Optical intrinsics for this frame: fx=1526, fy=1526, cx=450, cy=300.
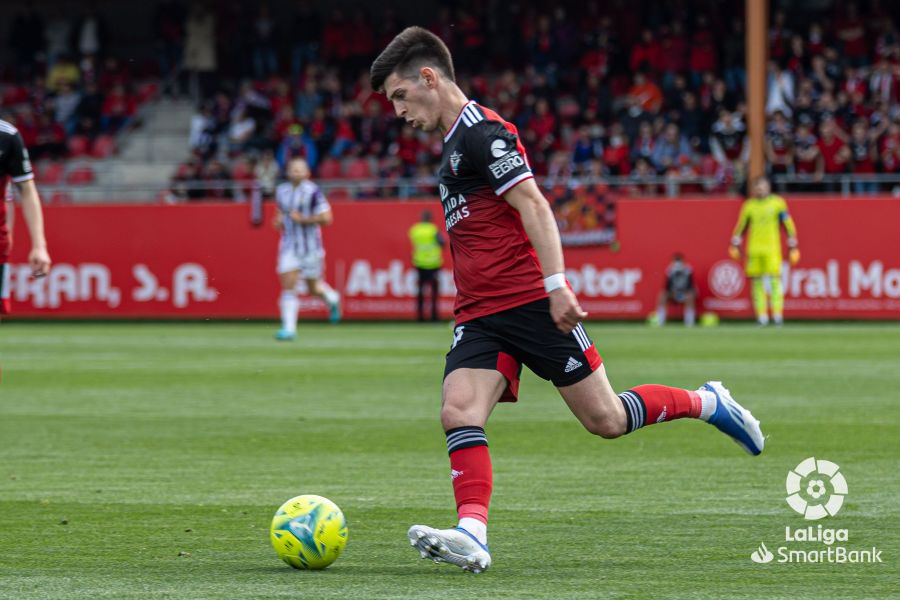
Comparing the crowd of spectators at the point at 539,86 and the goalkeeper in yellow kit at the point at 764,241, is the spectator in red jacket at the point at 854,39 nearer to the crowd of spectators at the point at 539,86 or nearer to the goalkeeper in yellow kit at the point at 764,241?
the crowd of spectators at the point at 539,86

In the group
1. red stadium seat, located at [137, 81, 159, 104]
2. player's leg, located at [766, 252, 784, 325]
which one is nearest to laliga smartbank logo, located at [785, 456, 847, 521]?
player's leg, located at [766, 252, 784, 325]

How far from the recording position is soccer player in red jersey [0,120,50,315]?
26.5 feet

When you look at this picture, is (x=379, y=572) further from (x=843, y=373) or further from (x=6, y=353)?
(x=6, y=353)

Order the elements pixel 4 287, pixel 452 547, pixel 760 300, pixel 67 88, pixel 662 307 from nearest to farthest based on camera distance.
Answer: pixel 452 547 → pixel 4 287 → pixel 760 300 → pixel 662 307 → pixel 67 88

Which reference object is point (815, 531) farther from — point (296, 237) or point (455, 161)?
point (296, 237)

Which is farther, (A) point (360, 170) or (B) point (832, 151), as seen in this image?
(A) point (360, 170)

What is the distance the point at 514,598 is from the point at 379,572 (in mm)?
705

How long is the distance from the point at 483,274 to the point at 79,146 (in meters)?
27.1

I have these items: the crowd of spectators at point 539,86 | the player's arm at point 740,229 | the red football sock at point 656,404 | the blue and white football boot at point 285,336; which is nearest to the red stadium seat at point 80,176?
the crowd of spectators at point 539,86

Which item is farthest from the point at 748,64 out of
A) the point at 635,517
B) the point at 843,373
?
the point at 635,517

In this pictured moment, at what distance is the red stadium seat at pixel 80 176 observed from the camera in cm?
2991

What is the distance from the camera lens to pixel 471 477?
5.54 metres

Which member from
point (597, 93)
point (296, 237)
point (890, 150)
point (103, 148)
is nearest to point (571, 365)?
point (296, 237)

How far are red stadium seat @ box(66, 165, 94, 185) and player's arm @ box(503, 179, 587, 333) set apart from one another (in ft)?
83.9
